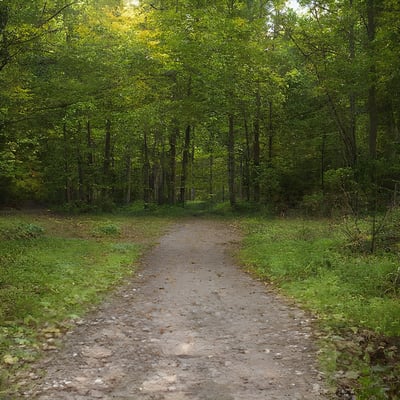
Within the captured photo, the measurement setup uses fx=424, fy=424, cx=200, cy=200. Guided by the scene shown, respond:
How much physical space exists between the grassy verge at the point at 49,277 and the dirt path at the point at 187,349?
391 millimetres

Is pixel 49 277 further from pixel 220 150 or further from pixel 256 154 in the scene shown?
pixel 220 150

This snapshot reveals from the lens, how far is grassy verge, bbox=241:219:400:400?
194 inches

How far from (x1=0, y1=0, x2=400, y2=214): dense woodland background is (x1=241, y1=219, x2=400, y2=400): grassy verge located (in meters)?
2.92

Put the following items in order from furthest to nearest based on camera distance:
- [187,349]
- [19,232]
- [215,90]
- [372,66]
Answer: [215,90], [372,66], [19,232], [187,349]

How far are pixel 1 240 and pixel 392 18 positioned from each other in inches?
565

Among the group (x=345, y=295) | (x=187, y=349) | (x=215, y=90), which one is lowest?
(x=187, y=349)

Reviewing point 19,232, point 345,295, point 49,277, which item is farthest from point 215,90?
point 345,295

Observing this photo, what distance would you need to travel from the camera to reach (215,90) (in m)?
23.7

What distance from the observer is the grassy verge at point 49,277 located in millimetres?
5984

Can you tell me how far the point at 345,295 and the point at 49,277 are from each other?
6290 mm

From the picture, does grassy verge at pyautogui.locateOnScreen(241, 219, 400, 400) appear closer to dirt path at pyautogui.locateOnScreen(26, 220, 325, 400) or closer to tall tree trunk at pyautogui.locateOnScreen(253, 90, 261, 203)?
dirt path at pyautogui.locateOnScreen(26, 220, 325, 400)

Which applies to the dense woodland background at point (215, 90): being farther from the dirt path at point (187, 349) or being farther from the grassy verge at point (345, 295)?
the dirt path at point (187, 349)

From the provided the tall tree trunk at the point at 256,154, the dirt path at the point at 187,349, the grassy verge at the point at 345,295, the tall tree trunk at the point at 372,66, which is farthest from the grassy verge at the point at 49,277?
the tall tree trunk at the point at 256,154

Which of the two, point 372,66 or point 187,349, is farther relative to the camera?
point 372,66
